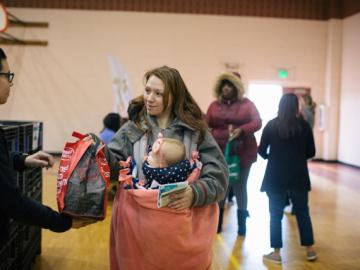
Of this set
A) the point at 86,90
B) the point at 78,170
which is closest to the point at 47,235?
the point at 78,170

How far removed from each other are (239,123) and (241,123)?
0.7 inches

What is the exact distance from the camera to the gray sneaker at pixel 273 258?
128 inches

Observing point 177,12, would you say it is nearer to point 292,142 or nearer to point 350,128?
point 350,128

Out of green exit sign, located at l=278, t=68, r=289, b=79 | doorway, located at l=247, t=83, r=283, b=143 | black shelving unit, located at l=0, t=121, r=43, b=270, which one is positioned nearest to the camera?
black shelving unit, located at l=0, t=121, r=43, b=270

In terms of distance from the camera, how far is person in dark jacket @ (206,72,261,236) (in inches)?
150

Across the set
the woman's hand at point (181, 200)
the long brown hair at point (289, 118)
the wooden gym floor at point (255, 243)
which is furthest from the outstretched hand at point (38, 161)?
the long brown hair at point (289, 118)

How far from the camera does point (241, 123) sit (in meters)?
3.86

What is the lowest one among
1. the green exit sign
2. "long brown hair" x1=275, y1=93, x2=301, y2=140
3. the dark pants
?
the dark pants

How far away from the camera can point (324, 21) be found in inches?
399

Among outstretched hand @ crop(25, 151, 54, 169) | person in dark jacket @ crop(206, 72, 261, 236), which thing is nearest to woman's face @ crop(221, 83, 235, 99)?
person in dark jacket @ crop(206, 72, 261, 236)

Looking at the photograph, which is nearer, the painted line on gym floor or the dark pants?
the painted line on gym floor

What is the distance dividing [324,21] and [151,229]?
391 inches

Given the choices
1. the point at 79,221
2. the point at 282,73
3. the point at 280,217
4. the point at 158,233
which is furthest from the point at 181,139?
the point at 282,73

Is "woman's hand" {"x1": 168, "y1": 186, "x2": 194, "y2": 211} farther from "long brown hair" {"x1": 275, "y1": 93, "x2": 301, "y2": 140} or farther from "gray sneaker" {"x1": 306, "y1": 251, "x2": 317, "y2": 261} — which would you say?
"gray sneaker" {"x1": 306, "y1": 251, "x2": 317, "y2": 261}
